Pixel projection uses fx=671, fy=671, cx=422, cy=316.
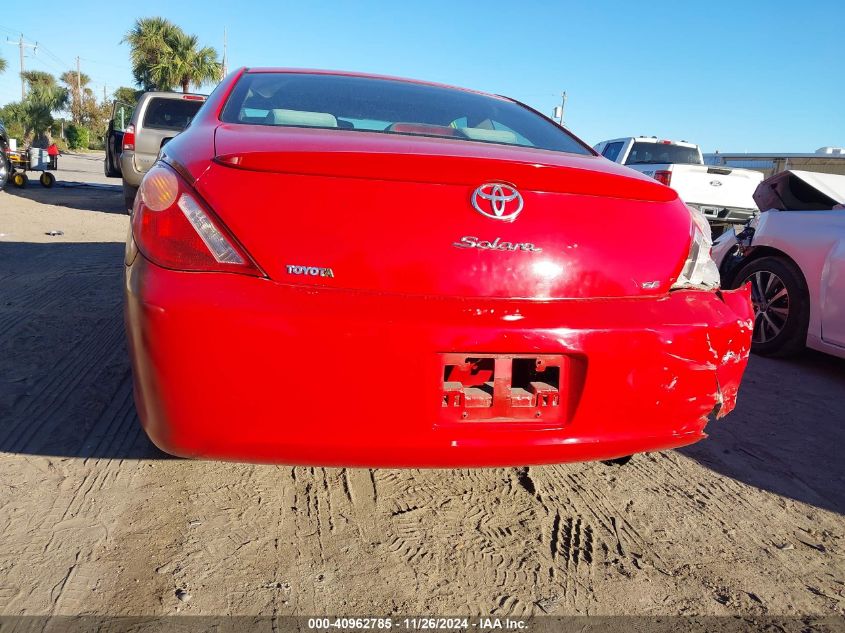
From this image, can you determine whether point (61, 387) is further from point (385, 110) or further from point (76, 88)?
point (76, 88)

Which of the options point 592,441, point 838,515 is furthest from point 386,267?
point 838,515

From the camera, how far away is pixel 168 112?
11.1 meters

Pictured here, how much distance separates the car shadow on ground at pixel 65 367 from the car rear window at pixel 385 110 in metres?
1.37

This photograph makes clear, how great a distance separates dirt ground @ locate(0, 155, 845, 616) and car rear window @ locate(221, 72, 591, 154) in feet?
4.24

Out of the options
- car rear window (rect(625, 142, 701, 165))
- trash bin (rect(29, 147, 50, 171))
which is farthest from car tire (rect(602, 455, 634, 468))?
trash bin (rect(29, 147, 50, 171))

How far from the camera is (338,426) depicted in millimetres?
1732

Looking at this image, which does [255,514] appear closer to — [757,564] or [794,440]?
[757,564]

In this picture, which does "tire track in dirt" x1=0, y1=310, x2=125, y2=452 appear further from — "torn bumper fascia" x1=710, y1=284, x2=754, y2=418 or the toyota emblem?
"torn bumper fascia" x1=710, y1=284, x2=754, y2=418

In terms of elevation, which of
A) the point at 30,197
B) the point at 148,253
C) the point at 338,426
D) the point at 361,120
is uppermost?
the point at 361,120

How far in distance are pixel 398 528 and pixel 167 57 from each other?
42.6 metres

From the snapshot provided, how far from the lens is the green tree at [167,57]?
3866 centimetres

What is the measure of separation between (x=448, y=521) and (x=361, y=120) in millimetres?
1528

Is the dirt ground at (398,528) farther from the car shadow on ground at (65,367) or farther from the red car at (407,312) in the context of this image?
the red car at (407,312)

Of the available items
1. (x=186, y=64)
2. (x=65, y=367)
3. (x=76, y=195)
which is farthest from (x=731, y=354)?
(x=186, y=64)
